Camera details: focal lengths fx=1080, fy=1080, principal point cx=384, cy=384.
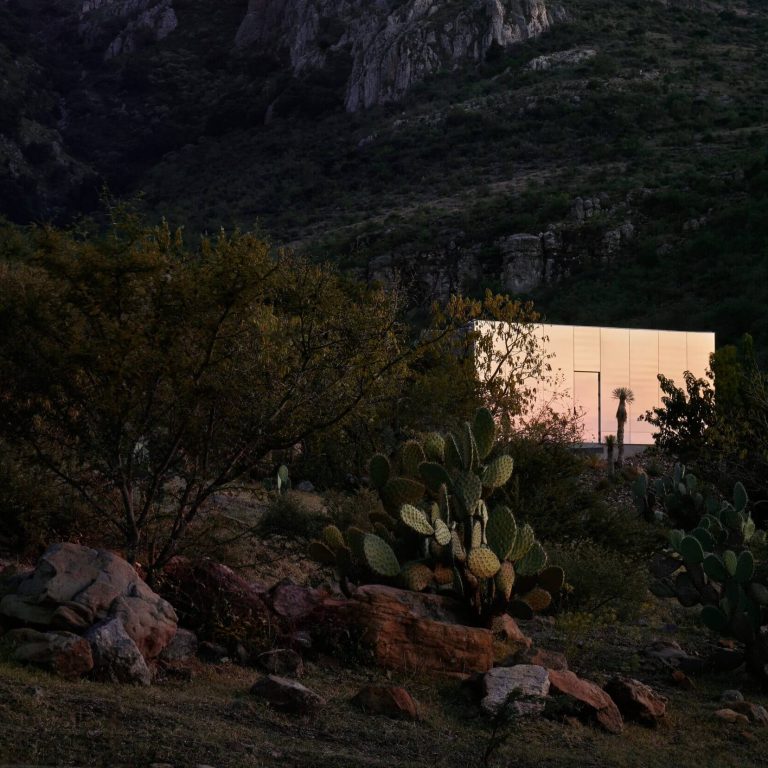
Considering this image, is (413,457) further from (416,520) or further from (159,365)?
(159,365)

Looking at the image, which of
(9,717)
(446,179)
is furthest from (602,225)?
(9,717)

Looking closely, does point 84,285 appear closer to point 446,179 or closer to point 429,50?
point 446,179

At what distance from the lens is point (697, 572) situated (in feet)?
34.0

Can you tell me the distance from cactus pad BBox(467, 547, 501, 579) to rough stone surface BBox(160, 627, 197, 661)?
7.74ft

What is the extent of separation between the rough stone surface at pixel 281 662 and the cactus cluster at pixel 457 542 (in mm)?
1297

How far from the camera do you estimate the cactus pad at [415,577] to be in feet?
29.4

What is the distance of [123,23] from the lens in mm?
113875

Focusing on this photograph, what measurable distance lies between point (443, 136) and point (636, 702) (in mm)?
62830

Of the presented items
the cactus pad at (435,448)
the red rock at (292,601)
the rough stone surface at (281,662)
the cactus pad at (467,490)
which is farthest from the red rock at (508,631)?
the rough stone surface at (281,662)

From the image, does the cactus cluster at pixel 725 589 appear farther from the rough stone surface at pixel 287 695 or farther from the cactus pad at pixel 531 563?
the rough stone surface at pixel 287 695

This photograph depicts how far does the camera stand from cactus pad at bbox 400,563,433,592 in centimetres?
897

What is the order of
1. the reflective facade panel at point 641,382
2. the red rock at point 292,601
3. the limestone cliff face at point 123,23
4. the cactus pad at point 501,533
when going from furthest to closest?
the limestone cliff face at point 123,23
the reflective facade panel at point 641,382
the cactus pad at point 501,533
the red rock at point 292,601

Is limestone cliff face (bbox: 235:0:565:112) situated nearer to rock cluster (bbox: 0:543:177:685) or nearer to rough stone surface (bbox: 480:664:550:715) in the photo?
rock cluster (bbox: 0:543:177:685)

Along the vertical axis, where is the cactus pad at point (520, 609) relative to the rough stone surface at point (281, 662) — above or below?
above
